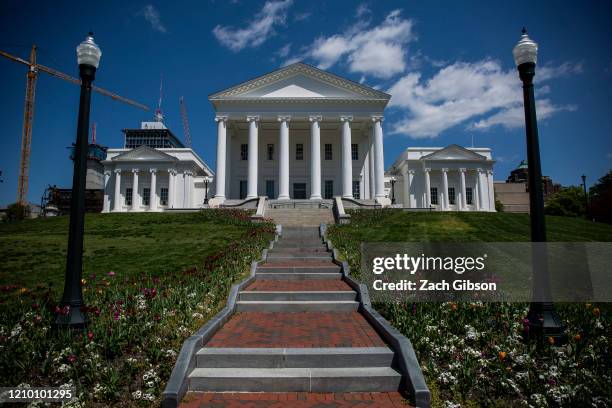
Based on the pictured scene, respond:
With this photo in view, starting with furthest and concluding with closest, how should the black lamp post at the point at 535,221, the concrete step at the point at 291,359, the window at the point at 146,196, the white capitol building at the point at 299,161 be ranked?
the window at the point at 146,196 < the white capitol building at the point at 299,161 < the black lamp post at the point at 535,221 < the concrete step at the point at 291,359

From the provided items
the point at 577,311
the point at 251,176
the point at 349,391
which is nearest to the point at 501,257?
the point at 577,311

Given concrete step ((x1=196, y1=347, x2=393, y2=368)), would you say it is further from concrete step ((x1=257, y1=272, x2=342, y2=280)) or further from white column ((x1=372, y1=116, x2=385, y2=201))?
white column ((x1=372, y1=116, x2=385, y2=201))

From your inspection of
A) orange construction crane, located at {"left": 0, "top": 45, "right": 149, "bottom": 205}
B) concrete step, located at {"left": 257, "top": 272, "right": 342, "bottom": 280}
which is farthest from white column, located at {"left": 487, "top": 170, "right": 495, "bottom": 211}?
orange construction crane, located at {"left": 0, "top": 45, "right": 149, "bottom": 205}

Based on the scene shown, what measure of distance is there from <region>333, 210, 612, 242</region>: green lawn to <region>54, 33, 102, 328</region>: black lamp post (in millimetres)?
14097

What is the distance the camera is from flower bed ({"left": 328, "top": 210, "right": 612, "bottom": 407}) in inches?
207

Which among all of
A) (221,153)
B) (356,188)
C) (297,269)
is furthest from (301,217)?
(356,188)

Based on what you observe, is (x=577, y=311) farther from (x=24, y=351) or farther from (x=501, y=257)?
(x=24, y=351)

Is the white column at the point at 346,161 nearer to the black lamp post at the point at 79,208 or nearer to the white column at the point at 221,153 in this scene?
the white column at the point at 221,153

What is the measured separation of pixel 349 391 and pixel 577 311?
6267 millimetres

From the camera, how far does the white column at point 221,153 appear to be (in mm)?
38694

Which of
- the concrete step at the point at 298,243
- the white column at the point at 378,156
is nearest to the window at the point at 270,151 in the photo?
the white column at the point at 378,156

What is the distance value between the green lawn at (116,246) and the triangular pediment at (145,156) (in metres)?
18.4

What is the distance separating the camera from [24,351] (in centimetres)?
629

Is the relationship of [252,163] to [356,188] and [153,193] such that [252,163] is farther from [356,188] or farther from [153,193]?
[153,193]
